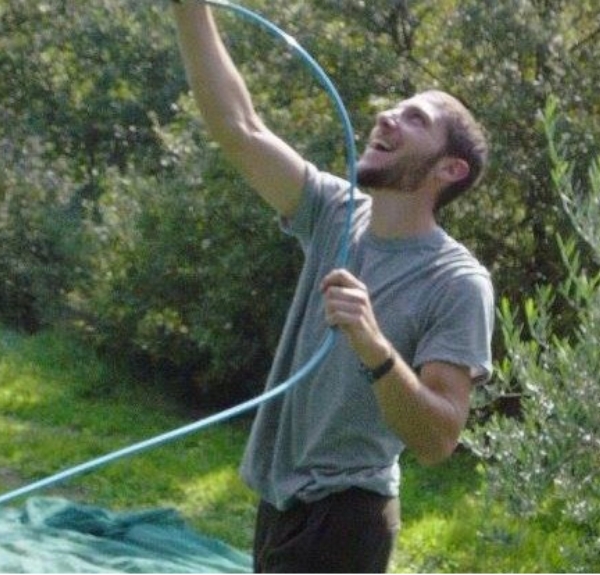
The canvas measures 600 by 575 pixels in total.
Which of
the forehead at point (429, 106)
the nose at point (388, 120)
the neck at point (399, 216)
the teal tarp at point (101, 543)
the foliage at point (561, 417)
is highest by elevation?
the forehead at point (429, 106)

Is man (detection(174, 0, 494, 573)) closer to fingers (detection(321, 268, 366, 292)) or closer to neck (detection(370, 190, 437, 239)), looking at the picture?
neck (detection(370, 190, 437, 239))

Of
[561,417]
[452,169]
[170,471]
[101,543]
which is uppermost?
[452,169]

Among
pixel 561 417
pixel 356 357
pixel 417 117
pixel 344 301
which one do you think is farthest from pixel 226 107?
pixel 561 417

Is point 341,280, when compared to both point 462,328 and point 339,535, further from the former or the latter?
point 339,535

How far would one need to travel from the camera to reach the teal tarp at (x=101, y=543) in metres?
5.65

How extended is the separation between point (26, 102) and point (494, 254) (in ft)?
23.8

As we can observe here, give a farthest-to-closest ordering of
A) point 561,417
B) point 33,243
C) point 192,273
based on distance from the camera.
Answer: point 33,243 < point 192,273 < point 561,417

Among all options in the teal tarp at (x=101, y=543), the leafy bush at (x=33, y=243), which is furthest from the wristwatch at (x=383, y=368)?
the leafy bush at (x=33, y=243)

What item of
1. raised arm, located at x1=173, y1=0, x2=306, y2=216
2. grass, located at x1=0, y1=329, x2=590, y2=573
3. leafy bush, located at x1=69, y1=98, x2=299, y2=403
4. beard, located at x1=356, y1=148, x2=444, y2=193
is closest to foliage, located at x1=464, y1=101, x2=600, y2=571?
grass, located at x1=0, y1=329, x2=590, y2=573

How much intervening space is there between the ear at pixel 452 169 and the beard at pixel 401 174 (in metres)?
0.02

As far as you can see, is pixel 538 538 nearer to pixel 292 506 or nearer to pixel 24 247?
pixel 292 506

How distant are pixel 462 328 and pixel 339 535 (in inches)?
16.7

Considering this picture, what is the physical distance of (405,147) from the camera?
2781 mm

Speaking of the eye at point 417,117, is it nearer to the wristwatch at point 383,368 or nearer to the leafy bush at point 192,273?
the wristwatch at point 383,368
